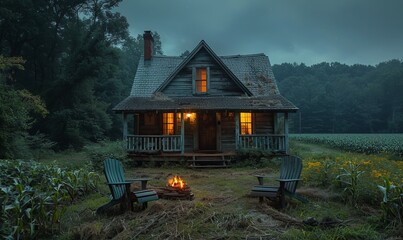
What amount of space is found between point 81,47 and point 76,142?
8131mm

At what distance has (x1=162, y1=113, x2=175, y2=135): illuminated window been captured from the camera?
17047 mm

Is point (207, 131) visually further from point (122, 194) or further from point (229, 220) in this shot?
point (229, 220)

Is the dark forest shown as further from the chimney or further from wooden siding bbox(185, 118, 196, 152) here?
wooden siding bbox(185, 118, 196, 152)

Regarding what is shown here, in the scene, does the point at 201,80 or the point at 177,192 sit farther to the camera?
the point at 201,80

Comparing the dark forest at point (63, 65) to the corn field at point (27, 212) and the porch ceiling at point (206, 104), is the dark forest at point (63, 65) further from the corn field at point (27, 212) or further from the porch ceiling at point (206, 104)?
the corn field at point (27, 212)

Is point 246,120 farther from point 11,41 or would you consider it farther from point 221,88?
point 11,41

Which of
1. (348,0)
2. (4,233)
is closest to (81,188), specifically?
(4,233)

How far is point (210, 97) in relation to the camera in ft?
54.4

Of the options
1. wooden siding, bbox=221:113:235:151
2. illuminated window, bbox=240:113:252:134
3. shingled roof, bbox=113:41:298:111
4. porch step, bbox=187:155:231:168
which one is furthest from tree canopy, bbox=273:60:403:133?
porch step, bbox=187:155:231:168

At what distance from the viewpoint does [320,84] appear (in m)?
78.6

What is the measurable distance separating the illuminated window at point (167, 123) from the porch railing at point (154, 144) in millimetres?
1158

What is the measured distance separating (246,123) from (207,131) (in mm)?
2349

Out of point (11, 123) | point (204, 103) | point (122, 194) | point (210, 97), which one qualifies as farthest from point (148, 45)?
point (122, 194)

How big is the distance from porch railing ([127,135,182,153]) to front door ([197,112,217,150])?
1.68m
